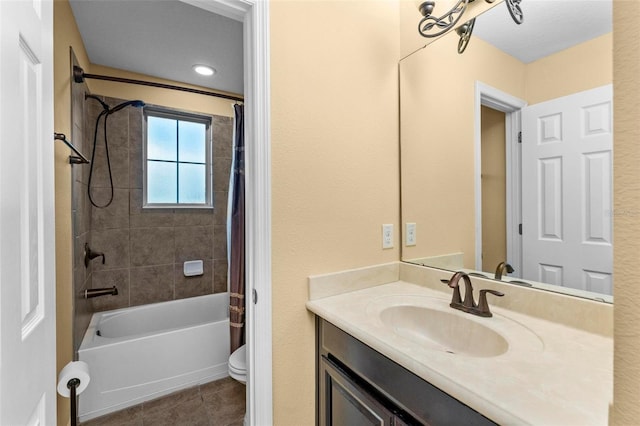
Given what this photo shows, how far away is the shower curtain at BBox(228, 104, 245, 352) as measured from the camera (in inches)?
73.7

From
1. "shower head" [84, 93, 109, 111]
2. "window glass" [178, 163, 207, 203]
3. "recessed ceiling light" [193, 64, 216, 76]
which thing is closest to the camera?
"shower head" [84, 93, 109, 111]

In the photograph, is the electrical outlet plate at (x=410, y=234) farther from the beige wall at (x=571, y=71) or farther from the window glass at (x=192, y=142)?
the window glass at (x=192, y=142)

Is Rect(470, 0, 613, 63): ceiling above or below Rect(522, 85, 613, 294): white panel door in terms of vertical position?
above

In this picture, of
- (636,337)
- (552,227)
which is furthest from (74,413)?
(552,227)

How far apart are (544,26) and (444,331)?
118 centimetres

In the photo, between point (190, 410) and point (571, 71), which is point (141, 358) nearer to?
point (190, 410)

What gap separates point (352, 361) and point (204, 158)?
2585 mm

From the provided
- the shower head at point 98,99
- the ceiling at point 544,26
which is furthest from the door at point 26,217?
the shower head at point 98,99

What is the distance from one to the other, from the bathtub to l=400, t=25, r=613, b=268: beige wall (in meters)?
1.72

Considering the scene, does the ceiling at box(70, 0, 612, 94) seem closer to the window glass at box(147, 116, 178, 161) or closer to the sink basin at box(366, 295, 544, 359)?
the window glass at box(147, 116, 178, 161)

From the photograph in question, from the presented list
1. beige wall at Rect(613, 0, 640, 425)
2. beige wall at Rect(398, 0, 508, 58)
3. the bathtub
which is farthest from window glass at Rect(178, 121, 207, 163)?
beige wall at Rect(613, 0, 640, 425)

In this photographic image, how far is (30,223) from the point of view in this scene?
573 millimetres

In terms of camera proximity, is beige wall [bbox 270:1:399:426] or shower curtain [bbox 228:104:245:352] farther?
shower curtain [bbox 228:104:245:352]

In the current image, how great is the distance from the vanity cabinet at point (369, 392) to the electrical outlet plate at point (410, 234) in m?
0.63
